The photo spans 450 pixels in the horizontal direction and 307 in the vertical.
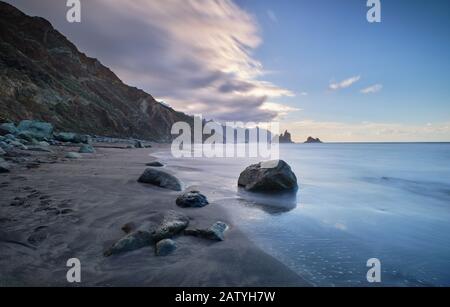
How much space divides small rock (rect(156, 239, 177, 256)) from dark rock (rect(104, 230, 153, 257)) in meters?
0.24

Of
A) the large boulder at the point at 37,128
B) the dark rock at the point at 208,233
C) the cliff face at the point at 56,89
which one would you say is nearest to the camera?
the dark rock at the point at 208,233

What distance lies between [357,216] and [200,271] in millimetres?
4698

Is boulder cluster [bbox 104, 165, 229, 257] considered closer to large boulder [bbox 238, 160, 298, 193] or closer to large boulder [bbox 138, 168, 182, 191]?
large boulder [bbox 138, 168, 182, 191]

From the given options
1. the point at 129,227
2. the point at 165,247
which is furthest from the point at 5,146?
the point at 165,247

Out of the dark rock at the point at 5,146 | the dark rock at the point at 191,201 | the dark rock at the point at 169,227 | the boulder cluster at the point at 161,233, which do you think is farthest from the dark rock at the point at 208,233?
the dark rock at the point at 5,146

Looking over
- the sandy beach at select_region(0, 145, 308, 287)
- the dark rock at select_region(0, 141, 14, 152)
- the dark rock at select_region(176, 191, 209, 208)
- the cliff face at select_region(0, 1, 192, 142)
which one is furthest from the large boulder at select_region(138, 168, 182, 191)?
the cliff face at select_region(0, 1, 192, 142)

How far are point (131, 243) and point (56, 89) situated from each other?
48765 millimetres

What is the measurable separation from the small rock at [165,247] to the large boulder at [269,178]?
16.8 ft

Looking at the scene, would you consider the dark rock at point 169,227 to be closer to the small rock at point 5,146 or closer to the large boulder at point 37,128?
the small rock at point 5,146

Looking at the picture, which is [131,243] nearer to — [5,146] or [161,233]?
[161,233]

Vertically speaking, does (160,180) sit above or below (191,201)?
above

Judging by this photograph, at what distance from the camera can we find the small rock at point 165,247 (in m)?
3.21

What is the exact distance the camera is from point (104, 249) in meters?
3.27
